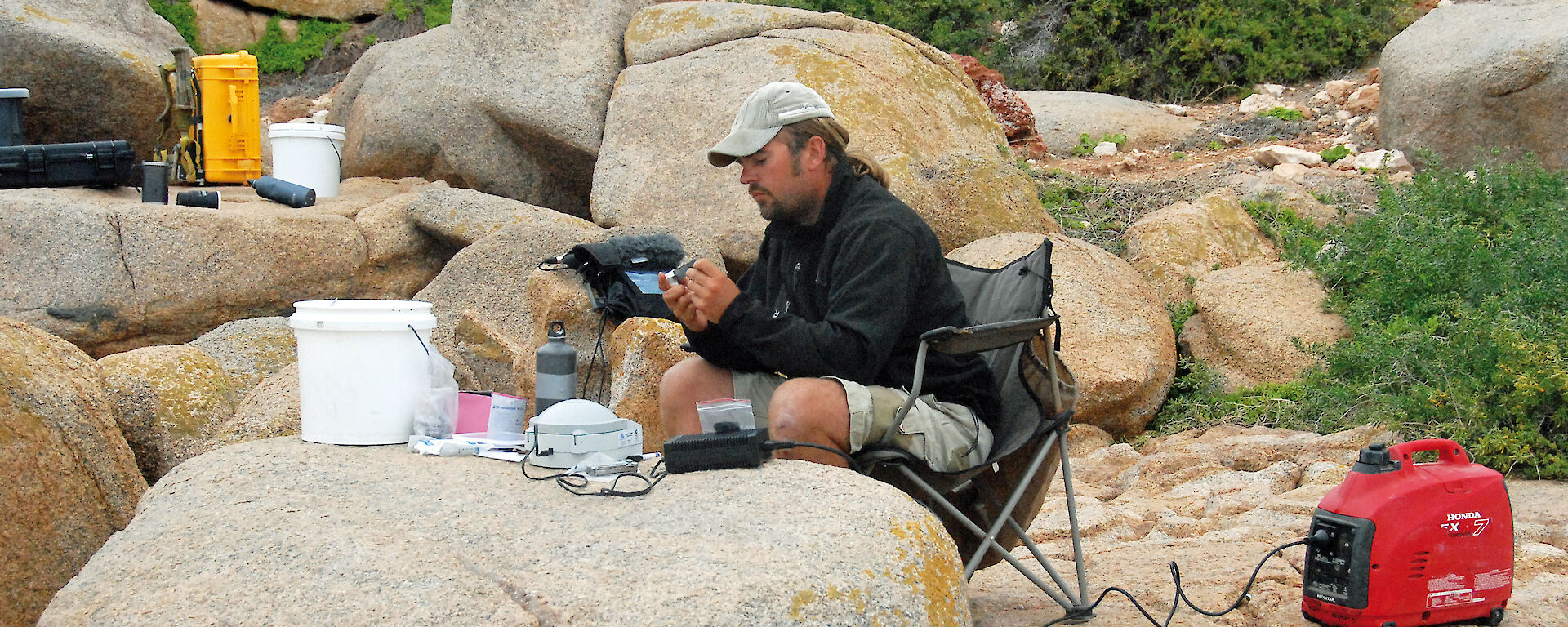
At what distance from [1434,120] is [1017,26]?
4.52 m

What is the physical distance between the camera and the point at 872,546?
238 centimetres

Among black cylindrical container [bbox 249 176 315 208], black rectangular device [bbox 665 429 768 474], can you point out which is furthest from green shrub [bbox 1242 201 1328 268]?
black cylindrical container [bbox 249 176 315 208]

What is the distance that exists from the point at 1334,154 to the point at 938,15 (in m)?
4.31

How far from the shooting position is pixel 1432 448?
312 centimetres

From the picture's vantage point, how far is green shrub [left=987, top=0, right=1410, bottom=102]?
11477 mm

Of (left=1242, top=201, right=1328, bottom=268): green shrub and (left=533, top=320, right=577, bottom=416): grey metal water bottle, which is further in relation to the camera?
(left=1242, top=201, right=1328, bottom=268): green shrub

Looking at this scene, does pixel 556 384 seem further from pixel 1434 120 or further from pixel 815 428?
pixel 1434 120

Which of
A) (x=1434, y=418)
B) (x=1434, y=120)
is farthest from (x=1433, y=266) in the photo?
(x=1434, y=120)

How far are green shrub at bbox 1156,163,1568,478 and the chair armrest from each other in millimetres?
2440

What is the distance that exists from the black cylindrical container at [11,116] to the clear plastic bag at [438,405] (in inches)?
201

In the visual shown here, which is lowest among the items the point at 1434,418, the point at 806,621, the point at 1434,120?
the point at 1434,418

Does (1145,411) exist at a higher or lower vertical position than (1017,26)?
lower

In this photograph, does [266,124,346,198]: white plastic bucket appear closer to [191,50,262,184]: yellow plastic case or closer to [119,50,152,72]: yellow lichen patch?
[191,50,262,184]: yellow plastic case

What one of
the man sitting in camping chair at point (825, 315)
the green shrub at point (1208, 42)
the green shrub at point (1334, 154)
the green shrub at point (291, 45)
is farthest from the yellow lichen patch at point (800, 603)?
the green shrub at point (291, 45)
